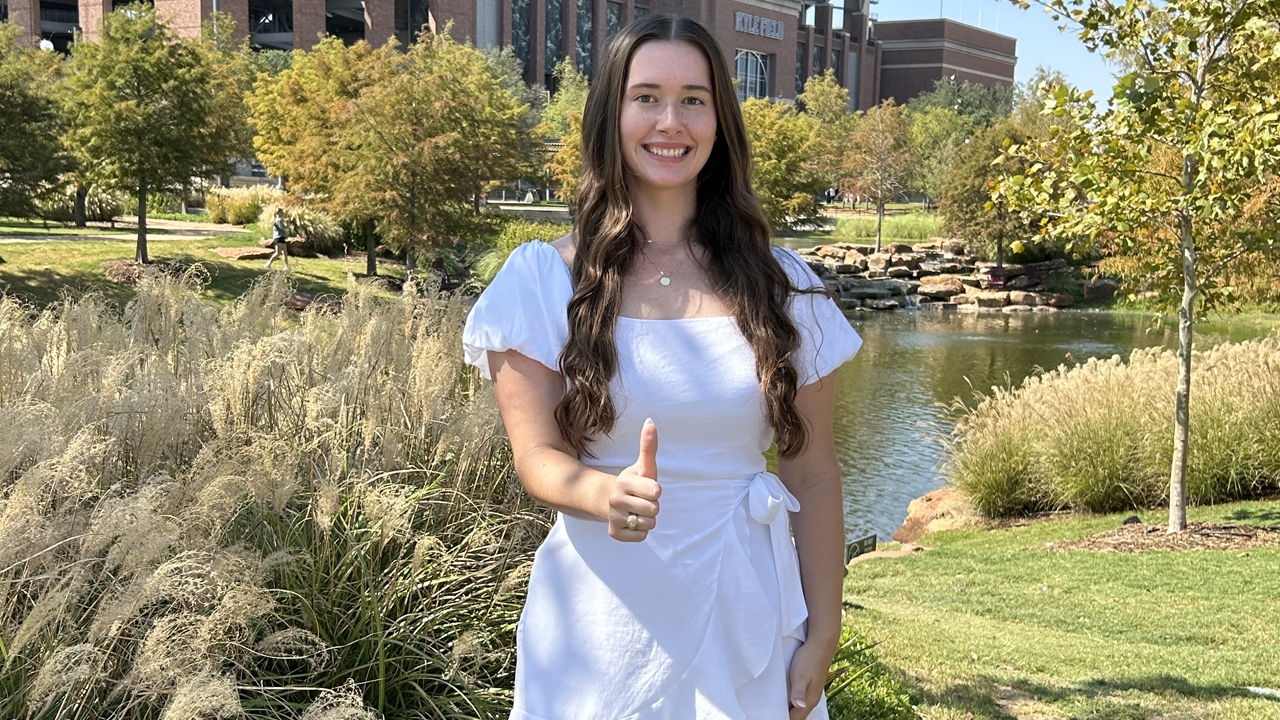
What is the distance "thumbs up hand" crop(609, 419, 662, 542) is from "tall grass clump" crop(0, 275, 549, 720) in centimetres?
86

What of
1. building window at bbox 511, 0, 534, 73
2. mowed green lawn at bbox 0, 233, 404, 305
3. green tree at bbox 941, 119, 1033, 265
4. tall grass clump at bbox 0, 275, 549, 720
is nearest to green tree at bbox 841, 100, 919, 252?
green tree at bbox 941, 119, 1033, 265

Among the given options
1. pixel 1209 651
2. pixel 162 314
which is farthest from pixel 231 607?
pixel 1209 651

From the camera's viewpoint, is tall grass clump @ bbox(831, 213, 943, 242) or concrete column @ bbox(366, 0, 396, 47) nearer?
tall grass clump @ bbox(831, 213, 943, 242)

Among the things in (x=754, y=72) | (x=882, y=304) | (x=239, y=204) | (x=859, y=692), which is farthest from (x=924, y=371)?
(x=754, y=72)

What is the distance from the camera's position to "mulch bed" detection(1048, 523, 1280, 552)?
9.48 meters

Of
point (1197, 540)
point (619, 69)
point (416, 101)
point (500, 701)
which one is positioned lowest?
point (1197, 540)

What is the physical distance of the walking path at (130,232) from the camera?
25.1 m

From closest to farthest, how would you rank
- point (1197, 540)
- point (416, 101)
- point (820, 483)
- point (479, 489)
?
point (820, 483) → point (479, 489) → point (1197, 540) → point (416, 101)

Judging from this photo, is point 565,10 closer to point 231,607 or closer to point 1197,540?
point 1197,540

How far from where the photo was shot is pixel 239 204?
111ft

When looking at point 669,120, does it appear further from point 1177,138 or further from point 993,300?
point 993,300

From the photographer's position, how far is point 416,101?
2492 centimetres

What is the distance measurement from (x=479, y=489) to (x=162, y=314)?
80.7 inches

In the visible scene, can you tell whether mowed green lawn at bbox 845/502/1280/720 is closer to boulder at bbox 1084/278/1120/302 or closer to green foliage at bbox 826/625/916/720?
green foliage at bbox 826/625/916/720
